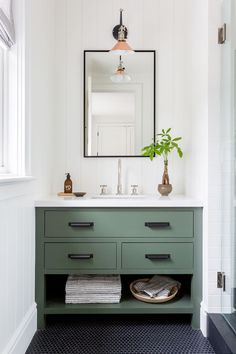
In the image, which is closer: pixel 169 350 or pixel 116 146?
pixel 169 350

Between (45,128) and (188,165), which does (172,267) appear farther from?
(45,128)

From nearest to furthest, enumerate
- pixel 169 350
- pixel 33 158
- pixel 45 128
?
pixel 169 350 → pixel 33 158 → pixel 45 128

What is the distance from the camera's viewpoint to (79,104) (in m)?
2.61

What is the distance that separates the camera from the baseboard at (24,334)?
162 cm

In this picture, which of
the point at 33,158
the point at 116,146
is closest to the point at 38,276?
the point at 33,158

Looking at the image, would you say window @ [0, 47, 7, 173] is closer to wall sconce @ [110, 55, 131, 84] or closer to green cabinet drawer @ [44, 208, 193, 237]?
green cabinet drawer @ [44, 208, 193, 237]

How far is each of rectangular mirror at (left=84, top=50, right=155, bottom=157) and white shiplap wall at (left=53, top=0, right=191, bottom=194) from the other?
60mm

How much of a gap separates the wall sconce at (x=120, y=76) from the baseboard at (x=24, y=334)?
1738 millimetres

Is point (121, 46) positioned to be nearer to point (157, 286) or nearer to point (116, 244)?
point (116, 244)

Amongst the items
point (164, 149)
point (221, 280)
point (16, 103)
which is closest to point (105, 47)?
point (164, 149)

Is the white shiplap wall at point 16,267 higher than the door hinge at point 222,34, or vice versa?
the door hinge at point 222,34

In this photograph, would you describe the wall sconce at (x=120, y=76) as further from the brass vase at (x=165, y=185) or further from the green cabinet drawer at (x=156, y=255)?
the green cabinet drawer at (x=156, y=255)

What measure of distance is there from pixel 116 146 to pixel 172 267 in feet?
3.40

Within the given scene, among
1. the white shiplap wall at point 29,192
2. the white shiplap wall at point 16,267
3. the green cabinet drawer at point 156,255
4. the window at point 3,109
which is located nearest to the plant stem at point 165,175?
the green cabinet drawer at point 156,255
